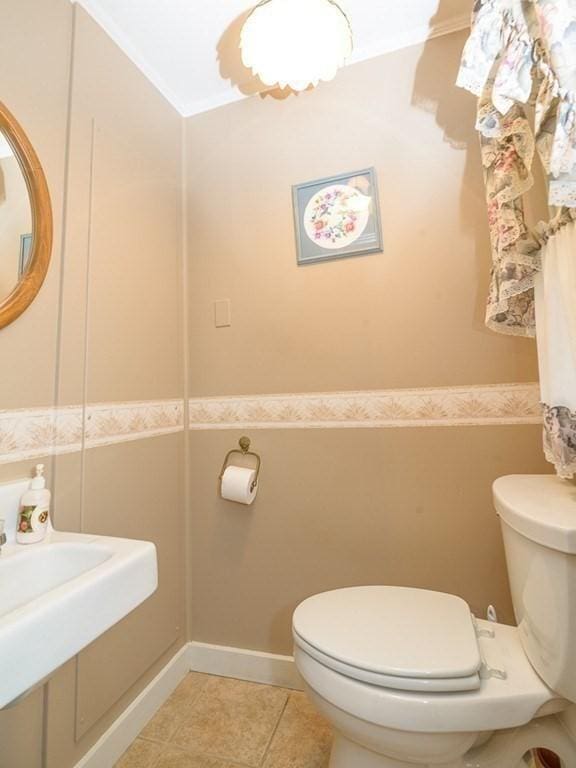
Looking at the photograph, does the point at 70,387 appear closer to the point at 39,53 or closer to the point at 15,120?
the point at 15,120

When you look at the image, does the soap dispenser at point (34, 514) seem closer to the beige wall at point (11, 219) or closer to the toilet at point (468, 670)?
the beige wall at point (11, 219)

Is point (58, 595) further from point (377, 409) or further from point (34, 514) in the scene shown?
point (377, 409)

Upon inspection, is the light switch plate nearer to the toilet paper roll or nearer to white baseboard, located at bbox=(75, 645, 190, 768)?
the toilet paper roll

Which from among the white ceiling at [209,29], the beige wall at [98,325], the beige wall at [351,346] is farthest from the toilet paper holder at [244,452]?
the white ceiling at [209,29]

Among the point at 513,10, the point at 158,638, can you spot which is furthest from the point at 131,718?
the point at 513,10

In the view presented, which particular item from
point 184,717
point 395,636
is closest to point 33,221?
point 395,636

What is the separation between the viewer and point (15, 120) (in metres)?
0.96

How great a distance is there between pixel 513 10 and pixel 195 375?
1.42m

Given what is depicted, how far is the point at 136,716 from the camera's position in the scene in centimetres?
121

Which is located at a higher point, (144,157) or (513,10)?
(144,157)

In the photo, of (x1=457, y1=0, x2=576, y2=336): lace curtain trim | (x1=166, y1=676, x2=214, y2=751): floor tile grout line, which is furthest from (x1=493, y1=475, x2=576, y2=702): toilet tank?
(x1=166, y1=676, x2=214, y2=751): floor tile grout line

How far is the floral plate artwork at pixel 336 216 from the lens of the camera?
142 centimetres

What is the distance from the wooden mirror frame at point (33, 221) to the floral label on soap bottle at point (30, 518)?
0.44m

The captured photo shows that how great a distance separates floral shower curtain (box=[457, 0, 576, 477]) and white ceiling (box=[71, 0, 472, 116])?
510 millimetres
